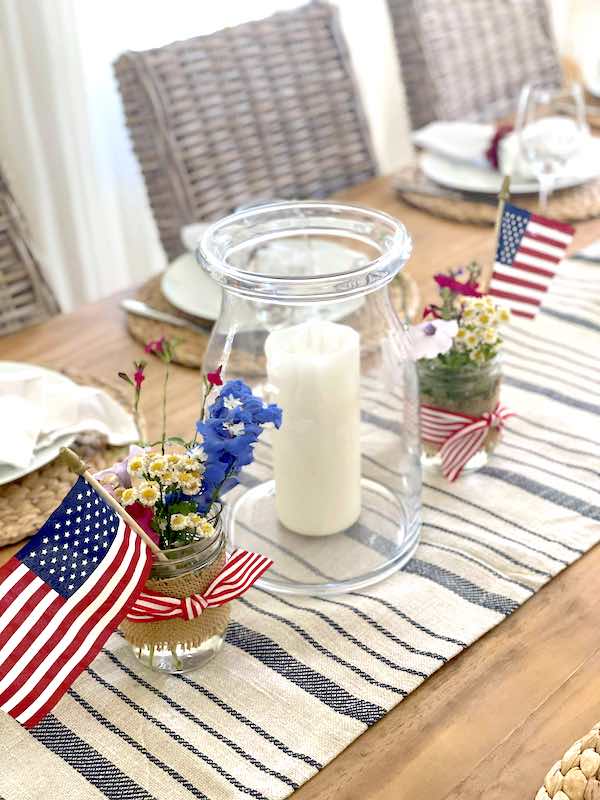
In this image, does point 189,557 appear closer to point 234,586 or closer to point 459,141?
point 234,586

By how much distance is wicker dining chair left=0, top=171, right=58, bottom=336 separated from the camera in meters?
1.52

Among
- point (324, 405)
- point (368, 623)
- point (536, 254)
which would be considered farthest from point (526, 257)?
point (368, 623)

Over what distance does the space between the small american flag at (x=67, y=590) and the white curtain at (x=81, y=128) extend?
1.61m

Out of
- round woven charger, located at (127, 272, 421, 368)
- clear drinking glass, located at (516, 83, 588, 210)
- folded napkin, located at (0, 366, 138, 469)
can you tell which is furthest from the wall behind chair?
folded napkin, located at (0, 366, 138, 469)

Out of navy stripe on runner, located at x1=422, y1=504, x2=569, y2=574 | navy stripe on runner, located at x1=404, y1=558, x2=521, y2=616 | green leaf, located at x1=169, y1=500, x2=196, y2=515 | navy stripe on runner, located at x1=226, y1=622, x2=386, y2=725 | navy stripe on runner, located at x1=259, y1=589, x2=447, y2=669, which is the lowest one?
navy stripe on runner, located at x1=422, y1=504, x2=569, y2=574

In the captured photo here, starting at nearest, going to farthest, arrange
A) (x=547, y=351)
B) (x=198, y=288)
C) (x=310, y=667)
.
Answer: (x=310, y=667) → (x=547, y=351) → (x=198, y=288)

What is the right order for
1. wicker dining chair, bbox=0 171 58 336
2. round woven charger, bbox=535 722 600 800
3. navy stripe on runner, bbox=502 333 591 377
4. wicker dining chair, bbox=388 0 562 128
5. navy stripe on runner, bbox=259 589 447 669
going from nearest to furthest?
round woven charger, bbox=535 722 600 800, navy stripe on runner, bbox=259 589 447 669, navy stripe on runner, bbox=502 333 591 377, wicker dining chair, bbox=0 171 58 336, wicker dining chair, bbox=388 0 562 128

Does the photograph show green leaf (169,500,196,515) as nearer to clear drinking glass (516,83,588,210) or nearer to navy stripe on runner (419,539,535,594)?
navy stripe on runner (419,539,535,594)

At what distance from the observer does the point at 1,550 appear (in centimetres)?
102

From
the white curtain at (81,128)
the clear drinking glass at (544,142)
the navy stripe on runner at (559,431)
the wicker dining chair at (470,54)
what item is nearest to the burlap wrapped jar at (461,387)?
the navy stripe on runner at (559,431)

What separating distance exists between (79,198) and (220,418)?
1725 mm

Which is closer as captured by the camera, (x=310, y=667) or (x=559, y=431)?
(x=310, y=667)

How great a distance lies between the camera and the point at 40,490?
1.08 meters

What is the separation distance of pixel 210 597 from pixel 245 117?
1.18m
